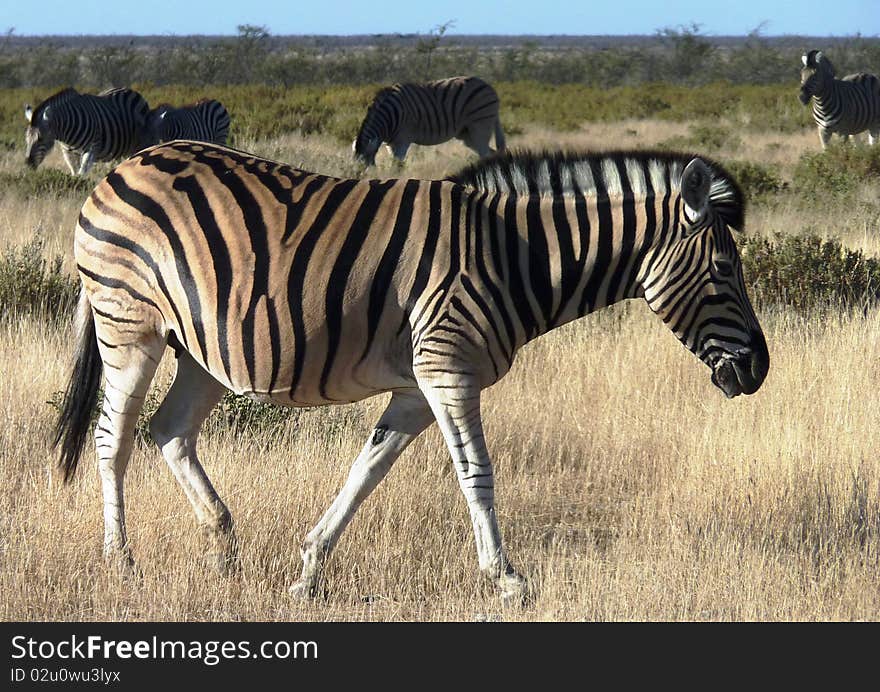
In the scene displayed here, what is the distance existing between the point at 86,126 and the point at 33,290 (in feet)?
32.4

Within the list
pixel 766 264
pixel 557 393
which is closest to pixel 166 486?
pixel 557 393

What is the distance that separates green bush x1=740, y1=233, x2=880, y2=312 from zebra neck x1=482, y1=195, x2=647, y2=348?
14.4 feet

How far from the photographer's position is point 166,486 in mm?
5445

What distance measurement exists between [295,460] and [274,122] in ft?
65.2

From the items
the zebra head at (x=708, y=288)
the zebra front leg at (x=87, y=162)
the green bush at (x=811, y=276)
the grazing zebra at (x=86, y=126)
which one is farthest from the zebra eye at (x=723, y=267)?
the zebra front leg at (x=87, y=162)

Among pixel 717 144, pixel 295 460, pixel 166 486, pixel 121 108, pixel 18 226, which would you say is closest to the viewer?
pixel 166 486

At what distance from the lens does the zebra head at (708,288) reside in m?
4.45

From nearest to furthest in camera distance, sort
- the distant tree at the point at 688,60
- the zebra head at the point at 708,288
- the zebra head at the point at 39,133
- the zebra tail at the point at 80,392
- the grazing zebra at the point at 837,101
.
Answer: the zebra head at the point at 708,288 → the zebra tail at the point at 80,392 → the zebra head at the point at 39,133 → the grazing zebra at the point at 837,101 → the distant tree at the point at 688,60

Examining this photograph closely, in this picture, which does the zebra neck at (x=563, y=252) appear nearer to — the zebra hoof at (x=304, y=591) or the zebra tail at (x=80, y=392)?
the zebra hoof at (x=304, y=591)

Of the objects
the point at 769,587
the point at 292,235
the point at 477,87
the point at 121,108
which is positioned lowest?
the point at 769,587

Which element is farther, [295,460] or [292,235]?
[295,460]

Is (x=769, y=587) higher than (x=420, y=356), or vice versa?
(x=420, y=356)

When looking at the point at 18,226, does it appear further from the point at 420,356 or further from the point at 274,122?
the point at 274,122

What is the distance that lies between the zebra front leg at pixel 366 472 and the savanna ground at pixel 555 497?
13cm
